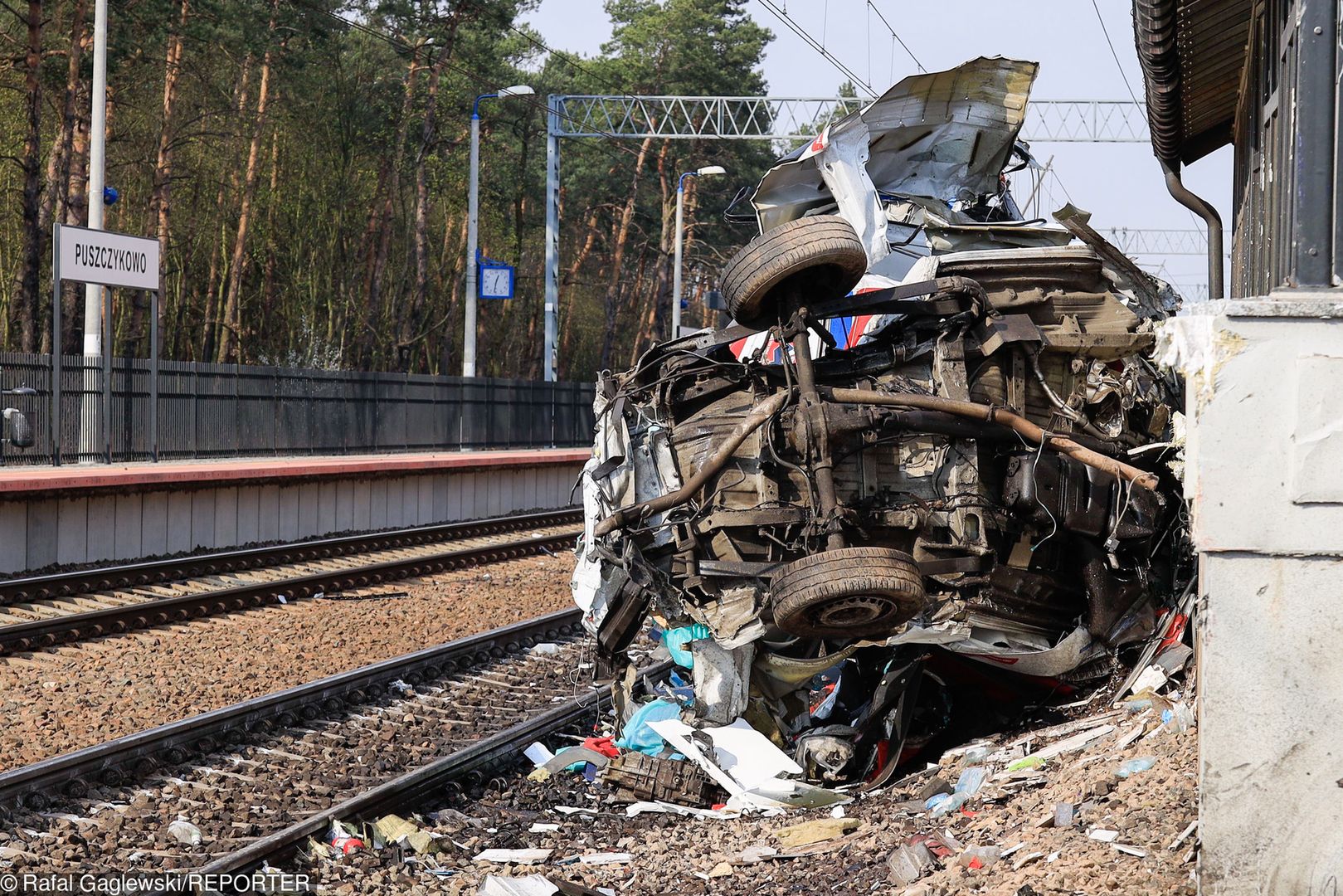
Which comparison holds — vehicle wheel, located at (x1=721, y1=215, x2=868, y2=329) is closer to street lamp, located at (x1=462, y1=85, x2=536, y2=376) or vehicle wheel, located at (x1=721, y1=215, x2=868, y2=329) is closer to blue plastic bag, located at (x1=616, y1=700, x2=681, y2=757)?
blue plastic bag, located at (x1=616, y1=700, x2=681, y2=757)

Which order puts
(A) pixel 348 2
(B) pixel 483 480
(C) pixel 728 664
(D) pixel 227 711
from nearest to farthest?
(C) pixel 728 664
(D) pixel 227 711
(B) pixel 483 480
(A) pixel 348 2

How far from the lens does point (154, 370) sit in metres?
19.8

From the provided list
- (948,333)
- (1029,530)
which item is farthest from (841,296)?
(1029,530)

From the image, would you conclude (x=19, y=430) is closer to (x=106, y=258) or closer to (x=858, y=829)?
(x=106, y=258)

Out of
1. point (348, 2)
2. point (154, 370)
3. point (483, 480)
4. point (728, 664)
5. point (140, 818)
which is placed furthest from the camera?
point (348, 2)

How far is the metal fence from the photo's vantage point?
1886cm

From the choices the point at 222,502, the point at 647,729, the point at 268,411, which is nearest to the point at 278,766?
the point at 647,729

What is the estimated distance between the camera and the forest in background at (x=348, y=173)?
3022 centimetres

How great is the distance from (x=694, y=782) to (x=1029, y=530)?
226 cm

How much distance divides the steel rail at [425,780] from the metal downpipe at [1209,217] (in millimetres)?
6064

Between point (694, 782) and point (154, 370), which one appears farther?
point (154, 370)

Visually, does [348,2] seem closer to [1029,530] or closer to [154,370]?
[154,370]

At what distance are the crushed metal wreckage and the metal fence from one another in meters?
12.8

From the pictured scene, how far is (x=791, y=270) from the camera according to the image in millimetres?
7016
